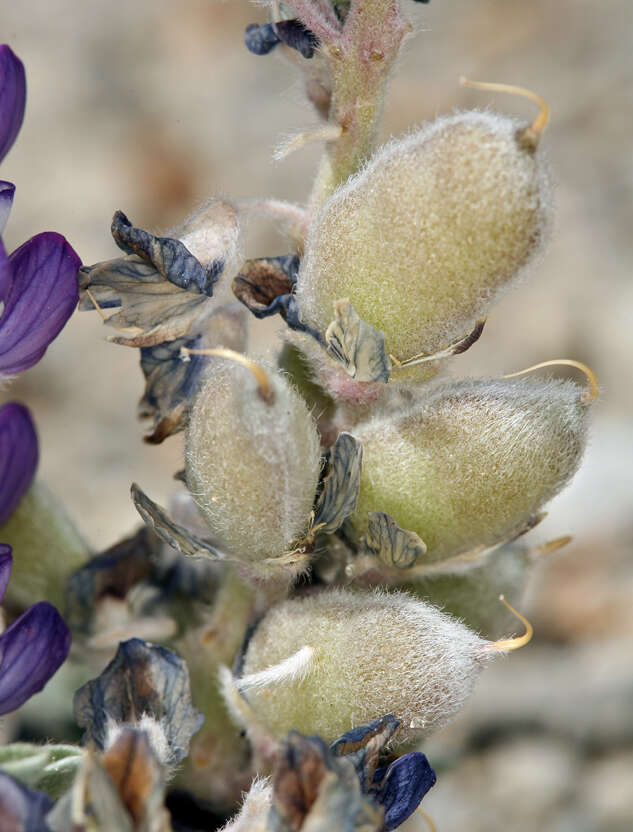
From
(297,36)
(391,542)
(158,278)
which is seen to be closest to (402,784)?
(391,542)

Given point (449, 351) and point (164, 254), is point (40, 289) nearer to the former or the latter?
point (164, 254)

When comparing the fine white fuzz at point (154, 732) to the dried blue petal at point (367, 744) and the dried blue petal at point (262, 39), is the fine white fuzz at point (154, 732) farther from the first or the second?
the dried blue petal at point (262, 39)

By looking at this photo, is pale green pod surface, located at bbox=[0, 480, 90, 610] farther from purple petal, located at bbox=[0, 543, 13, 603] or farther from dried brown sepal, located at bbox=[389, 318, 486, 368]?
dried brown sepal, located at bbox=[389, 318, 486, 368]

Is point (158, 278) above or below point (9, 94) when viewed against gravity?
below

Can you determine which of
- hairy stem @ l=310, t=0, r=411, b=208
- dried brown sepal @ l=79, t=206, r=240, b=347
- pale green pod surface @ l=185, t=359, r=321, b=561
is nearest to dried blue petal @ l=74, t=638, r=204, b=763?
pale green pod surface @ l=185, t=359, r=321, b=561

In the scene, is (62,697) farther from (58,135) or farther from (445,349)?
(58,135)
